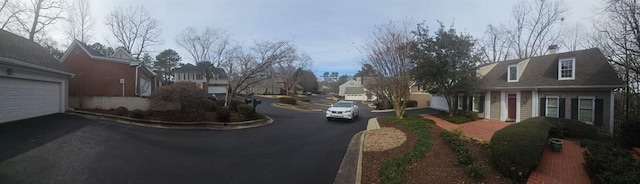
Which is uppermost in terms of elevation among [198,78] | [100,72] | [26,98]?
[198,78]

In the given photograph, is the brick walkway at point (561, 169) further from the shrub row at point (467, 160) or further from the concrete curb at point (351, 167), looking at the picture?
the concrete curb at point (351, 167)

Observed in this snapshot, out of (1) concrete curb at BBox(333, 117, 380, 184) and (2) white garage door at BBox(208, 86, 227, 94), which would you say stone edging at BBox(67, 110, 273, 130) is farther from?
(2) white garage door at BBox(208, 86, 227, 94)

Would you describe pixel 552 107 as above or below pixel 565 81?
below

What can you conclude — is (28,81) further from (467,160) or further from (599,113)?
(599,113)

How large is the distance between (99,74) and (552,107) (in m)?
27.5

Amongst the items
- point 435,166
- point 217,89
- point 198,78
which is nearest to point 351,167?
point 435,166

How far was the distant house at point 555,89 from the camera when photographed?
13.2 metres

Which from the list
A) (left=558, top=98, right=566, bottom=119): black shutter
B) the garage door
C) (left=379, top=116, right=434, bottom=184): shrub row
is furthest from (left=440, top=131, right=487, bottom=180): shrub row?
the garage door

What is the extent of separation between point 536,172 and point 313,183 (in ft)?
17.3

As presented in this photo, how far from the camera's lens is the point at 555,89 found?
14914mm

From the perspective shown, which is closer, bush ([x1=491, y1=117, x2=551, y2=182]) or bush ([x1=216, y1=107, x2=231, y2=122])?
bush ([x1=491, y1=117, x2=551, y2=182])

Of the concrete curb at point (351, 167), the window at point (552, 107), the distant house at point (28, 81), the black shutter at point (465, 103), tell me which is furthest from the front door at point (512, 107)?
the distant house at point (28, 81)

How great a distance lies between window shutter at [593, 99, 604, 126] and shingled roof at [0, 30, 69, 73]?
25307 mm

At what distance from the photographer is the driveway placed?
5.98 m
